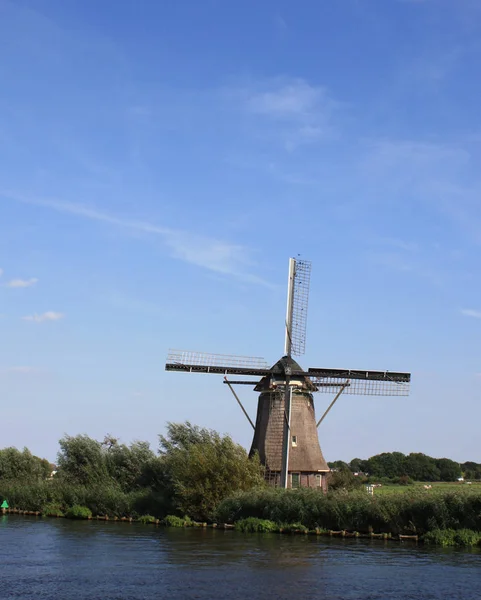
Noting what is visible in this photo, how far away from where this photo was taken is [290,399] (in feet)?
146

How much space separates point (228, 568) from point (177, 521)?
661 inches

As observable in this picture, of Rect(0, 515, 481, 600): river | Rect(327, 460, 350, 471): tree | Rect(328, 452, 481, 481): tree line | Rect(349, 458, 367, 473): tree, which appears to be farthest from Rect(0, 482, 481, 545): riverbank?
Rect(349, 458, 367, 473): tree

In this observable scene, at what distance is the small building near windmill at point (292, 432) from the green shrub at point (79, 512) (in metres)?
11.3

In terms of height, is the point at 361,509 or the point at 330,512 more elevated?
the point at 361,509

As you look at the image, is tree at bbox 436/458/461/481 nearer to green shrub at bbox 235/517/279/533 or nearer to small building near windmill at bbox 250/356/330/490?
small building near windmill at bbox 250/356/330/490

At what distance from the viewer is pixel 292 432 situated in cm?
4453

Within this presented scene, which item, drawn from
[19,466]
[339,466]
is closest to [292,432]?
[19,466]

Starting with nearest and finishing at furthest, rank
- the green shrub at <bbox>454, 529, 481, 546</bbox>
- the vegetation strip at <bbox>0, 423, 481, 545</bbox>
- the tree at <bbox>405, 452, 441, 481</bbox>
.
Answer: the green shrub at <bbox>454, 529, 481, 546</bbox> → the vegetation strip at <bbox>0, 423, 481, 545</bbox> → the tree at <bbox>405, 452, 441, 481</bbox>

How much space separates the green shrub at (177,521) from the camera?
136ft

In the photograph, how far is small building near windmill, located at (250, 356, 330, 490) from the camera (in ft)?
146

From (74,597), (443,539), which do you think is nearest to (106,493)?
(443,539)

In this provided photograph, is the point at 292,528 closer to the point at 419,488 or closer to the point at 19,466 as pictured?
the point at 419,488

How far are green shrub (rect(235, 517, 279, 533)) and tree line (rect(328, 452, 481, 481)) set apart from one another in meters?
96.5

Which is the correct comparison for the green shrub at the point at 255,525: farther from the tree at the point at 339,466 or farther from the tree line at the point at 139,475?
the tree at the point at 339,466
